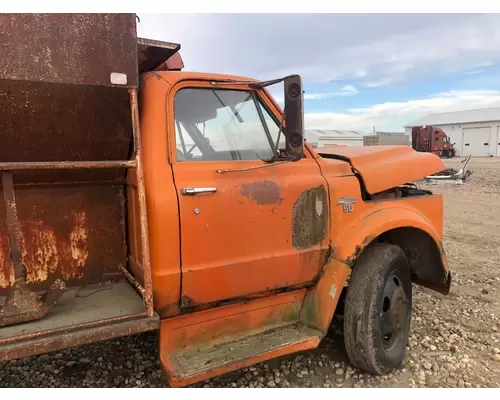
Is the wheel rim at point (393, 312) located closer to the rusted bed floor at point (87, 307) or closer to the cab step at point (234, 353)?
the cab step at point (234, 353)

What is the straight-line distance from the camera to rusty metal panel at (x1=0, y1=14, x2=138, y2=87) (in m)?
2.27

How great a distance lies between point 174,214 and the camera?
262 centimetres

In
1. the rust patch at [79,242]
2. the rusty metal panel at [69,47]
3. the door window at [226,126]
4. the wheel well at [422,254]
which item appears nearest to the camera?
the rusty metal panel at [69,47]

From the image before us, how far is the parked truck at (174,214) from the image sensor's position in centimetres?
243

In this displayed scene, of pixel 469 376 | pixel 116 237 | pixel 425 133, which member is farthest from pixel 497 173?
pixel 116 237

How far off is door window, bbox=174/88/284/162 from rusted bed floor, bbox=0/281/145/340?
1.04 meters

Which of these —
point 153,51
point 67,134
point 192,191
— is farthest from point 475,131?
point 67,134

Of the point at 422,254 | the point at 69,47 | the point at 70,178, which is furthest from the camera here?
the point at 422,254

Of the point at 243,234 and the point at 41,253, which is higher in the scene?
the point at 243,234

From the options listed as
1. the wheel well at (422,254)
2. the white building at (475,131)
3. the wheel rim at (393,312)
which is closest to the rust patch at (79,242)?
the wheel rim at (393,312)

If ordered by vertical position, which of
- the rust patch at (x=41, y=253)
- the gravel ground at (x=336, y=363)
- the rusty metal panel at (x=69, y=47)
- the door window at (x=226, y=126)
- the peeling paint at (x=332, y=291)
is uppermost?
the rusty metal panel at (x=69, y=47)

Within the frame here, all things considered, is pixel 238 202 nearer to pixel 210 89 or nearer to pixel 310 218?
pixel 310 218

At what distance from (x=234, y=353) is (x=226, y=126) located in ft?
5.08

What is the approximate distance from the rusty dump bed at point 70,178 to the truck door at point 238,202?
33 cm
